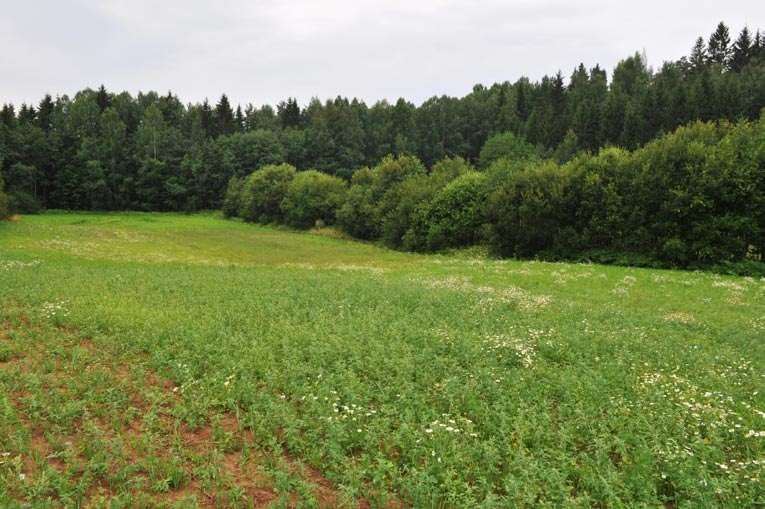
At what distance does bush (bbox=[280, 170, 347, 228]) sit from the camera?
82625 millimetres

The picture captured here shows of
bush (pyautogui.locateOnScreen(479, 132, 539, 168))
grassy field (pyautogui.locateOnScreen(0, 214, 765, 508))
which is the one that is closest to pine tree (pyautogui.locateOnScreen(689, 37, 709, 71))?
bush (pyautogui.locateOnScreen(479, 132, 539, 168))

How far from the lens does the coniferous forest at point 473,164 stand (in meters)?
35.2

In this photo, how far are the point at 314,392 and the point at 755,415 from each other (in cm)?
937

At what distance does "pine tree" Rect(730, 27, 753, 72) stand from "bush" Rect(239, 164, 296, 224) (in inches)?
4855

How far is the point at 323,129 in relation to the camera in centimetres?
12788

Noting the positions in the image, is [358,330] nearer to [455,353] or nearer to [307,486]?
[455,353]

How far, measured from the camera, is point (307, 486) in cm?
661

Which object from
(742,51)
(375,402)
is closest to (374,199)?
(375,402)

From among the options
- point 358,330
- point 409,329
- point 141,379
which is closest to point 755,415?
point 409,329

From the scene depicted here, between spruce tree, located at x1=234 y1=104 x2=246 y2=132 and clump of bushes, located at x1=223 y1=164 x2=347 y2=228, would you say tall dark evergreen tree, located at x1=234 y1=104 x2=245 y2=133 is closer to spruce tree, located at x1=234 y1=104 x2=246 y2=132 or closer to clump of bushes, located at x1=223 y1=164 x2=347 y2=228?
spruce tree, located at x1=234 y1=104 x2=246 y2=132

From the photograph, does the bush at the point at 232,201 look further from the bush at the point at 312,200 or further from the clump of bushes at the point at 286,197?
the bush at the point at 312,200

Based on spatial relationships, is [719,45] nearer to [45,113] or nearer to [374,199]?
[374,199]

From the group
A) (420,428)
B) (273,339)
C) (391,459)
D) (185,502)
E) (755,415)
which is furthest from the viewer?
(273,339)

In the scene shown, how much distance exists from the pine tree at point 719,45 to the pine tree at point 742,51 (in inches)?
348
